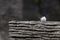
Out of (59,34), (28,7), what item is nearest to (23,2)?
(28,7)

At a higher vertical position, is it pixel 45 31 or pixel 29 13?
pixel 29 13

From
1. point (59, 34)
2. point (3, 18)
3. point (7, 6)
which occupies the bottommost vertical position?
point (59, 34)

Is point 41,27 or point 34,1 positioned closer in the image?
point 41,27

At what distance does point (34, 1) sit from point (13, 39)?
1.08 meters

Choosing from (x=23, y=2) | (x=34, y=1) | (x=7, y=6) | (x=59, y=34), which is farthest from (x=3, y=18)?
(x=59, y=34)

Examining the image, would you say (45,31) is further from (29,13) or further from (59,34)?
(29,13)

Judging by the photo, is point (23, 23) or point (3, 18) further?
point (3, 18)

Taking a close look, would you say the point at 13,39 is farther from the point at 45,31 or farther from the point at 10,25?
the point at 45,31

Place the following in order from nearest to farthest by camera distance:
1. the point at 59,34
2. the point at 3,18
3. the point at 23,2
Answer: the point at 59,34, the point at 3,18, the point at 23,2

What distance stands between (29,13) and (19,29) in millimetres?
808

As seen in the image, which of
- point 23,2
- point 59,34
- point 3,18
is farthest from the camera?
point 23,2

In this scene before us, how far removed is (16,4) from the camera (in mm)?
3123

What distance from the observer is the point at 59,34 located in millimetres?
2416

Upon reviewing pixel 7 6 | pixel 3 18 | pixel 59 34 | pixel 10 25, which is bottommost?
pixel 59 34
